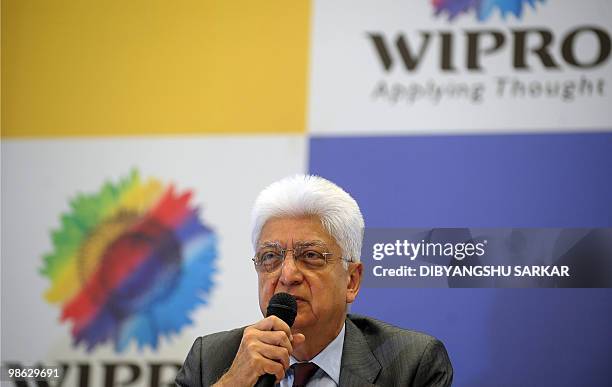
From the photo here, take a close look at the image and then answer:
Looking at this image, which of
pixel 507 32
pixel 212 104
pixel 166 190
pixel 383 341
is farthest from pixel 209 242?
pixel 507 32

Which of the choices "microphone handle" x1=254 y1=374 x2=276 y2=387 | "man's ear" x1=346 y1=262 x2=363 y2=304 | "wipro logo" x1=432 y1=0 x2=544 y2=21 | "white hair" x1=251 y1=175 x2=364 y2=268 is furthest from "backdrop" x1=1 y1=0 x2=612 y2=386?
"microphone handle" x1=254 y1=374 x2=276 y2=387

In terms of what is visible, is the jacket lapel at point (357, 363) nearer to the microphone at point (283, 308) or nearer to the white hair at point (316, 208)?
A: the white hair at point (316, 208)

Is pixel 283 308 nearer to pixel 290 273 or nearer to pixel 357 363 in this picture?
pixel 290 273

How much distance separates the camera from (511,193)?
351 centimetres

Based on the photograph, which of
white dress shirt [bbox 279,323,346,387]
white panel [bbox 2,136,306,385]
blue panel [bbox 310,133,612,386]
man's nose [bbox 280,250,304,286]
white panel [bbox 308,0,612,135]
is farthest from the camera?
white panel [bbox 2,136,306,385]

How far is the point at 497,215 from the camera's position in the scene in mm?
3500

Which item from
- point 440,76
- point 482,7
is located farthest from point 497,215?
point 482,7

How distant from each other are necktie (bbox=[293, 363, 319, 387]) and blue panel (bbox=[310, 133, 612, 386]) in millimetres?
945

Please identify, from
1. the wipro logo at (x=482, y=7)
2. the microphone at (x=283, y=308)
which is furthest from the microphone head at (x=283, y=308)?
the wipro logo at (x=482, y=7)

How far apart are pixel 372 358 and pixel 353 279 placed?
25 cm

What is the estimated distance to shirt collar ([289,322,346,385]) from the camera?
2.66 m

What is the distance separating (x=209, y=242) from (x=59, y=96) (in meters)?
1.01

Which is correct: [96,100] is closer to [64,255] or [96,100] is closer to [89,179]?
[89,179]

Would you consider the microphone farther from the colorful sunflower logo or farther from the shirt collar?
the colorful sunflower logo
